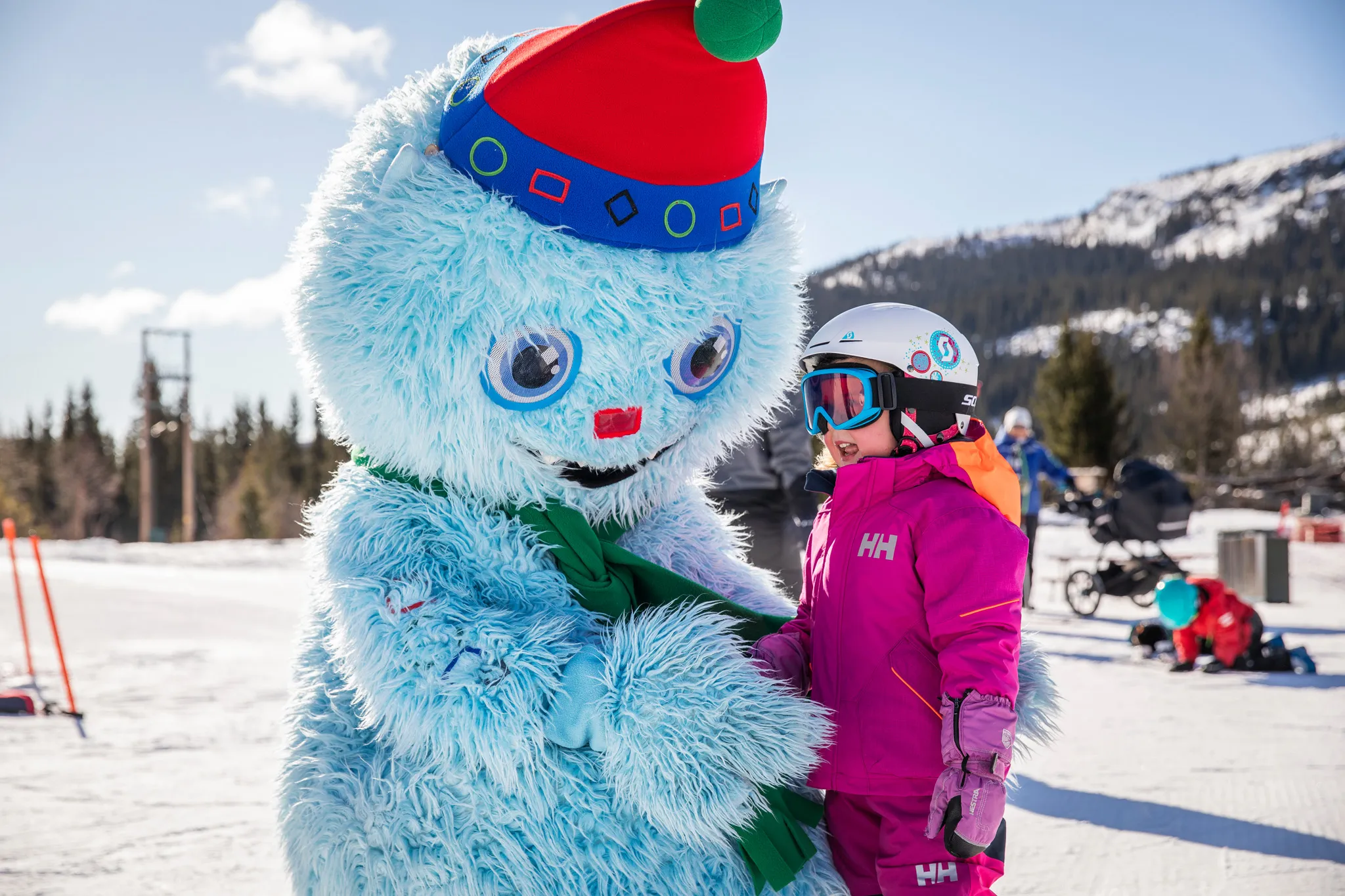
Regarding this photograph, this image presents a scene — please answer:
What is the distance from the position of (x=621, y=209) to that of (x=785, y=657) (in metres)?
0.96

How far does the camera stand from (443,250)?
167 cm

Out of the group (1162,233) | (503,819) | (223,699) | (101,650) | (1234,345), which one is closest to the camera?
(503,819)

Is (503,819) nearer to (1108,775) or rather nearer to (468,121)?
(468,121)

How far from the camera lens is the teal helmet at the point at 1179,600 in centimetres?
570

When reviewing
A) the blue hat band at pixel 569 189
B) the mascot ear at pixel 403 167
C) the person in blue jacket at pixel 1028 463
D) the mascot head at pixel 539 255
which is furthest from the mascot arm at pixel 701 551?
the person in blue jacket at pixel 1028 463

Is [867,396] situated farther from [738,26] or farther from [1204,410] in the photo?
[1204,410]

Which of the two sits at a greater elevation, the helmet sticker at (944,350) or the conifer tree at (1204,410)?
the conifer tree at (1204,410)

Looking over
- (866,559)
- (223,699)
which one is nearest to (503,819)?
(866,559)

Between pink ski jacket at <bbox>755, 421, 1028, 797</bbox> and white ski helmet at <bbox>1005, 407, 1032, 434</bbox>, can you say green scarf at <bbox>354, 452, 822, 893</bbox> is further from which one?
white ski helmet at <bbox>1005, 407, 1032, 434</bbox>

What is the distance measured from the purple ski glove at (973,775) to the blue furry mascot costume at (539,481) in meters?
0.25

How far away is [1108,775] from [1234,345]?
196ft

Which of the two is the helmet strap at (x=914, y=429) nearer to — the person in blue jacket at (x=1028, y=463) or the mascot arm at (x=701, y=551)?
the mascot arm at (x=701, y=551)

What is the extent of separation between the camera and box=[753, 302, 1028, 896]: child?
1.57 m

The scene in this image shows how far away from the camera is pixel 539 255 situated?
1.65 metres
